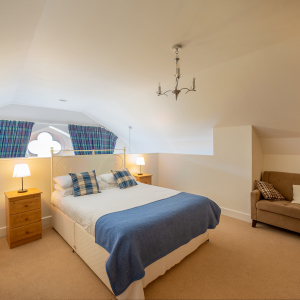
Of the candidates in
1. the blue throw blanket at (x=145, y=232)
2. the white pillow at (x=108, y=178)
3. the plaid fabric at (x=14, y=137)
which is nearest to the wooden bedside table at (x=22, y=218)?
the white pillow at (x=108, y=178)

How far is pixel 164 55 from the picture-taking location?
241 cm

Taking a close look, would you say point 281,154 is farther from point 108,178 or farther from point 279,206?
point 108,178

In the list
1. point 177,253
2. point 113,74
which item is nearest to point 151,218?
point 177,253

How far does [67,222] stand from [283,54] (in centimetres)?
357

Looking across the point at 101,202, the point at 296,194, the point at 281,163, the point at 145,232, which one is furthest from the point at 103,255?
the point at 281,163

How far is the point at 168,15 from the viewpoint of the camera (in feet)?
5.50

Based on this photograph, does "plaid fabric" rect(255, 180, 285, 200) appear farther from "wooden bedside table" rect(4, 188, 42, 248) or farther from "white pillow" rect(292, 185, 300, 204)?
"wooden bedside table" rect(4, 188, 42, 248)

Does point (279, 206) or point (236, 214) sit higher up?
point (279, 206)

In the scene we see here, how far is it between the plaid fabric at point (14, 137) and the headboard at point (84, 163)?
2.37m

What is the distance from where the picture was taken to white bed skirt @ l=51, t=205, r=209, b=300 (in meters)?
1.74

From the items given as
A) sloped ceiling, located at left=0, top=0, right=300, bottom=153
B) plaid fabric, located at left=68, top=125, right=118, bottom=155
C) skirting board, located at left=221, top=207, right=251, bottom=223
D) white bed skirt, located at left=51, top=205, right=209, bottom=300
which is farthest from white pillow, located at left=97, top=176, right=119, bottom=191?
plaid fabric, located at left=68, top=125, right=118, bottom=155

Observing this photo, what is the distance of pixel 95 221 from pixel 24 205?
1.40 meters

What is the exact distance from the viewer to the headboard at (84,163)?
358 cm

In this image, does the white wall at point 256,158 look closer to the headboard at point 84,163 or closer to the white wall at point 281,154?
the white wall at point 281,154
